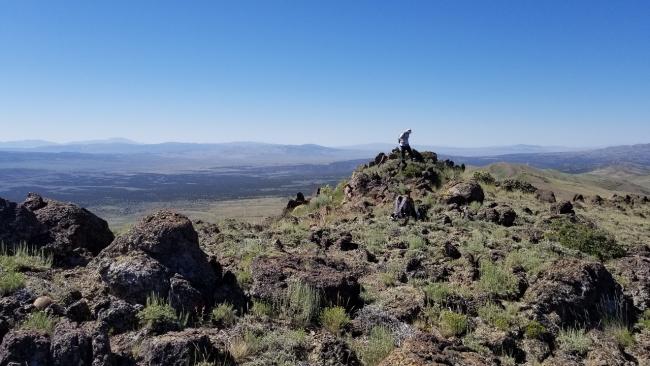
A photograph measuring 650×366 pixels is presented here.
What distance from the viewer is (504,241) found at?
1312cm

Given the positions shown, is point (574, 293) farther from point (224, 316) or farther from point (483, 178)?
point (483, 178)

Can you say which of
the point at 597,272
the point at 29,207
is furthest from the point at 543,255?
the point at 29,207

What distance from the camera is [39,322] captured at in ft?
20.0

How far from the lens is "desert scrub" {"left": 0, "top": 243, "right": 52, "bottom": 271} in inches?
314

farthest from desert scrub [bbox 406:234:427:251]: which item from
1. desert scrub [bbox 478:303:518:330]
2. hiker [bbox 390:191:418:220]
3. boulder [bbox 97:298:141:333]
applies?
boulder [bbox 97:298:141:333]

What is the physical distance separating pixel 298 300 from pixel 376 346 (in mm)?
1628

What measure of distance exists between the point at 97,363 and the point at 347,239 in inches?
318

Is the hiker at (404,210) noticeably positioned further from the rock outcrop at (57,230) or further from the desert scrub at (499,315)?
the rock outcrop at (57,230)

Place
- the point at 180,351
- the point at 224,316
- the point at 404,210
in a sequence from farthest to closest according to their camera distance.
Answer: the point at 404,210 < the point at 224,316 < the point at 180,351

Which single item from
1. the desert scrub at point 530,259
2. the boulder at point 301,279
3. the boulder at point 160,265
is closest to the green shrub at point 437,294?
the boulder at point 301,279

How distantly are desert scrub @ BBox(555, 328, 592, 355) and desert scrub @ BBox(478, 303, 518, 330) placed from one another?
0.71 m

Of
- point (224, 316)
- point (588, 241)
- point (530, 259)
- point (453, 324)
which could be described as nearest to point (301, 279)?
point (224, 316)

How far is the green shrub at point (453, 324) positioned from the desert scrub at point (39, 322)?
5521mm

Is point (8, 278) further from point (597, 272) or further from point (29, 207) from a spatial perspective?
point (597, 272)
